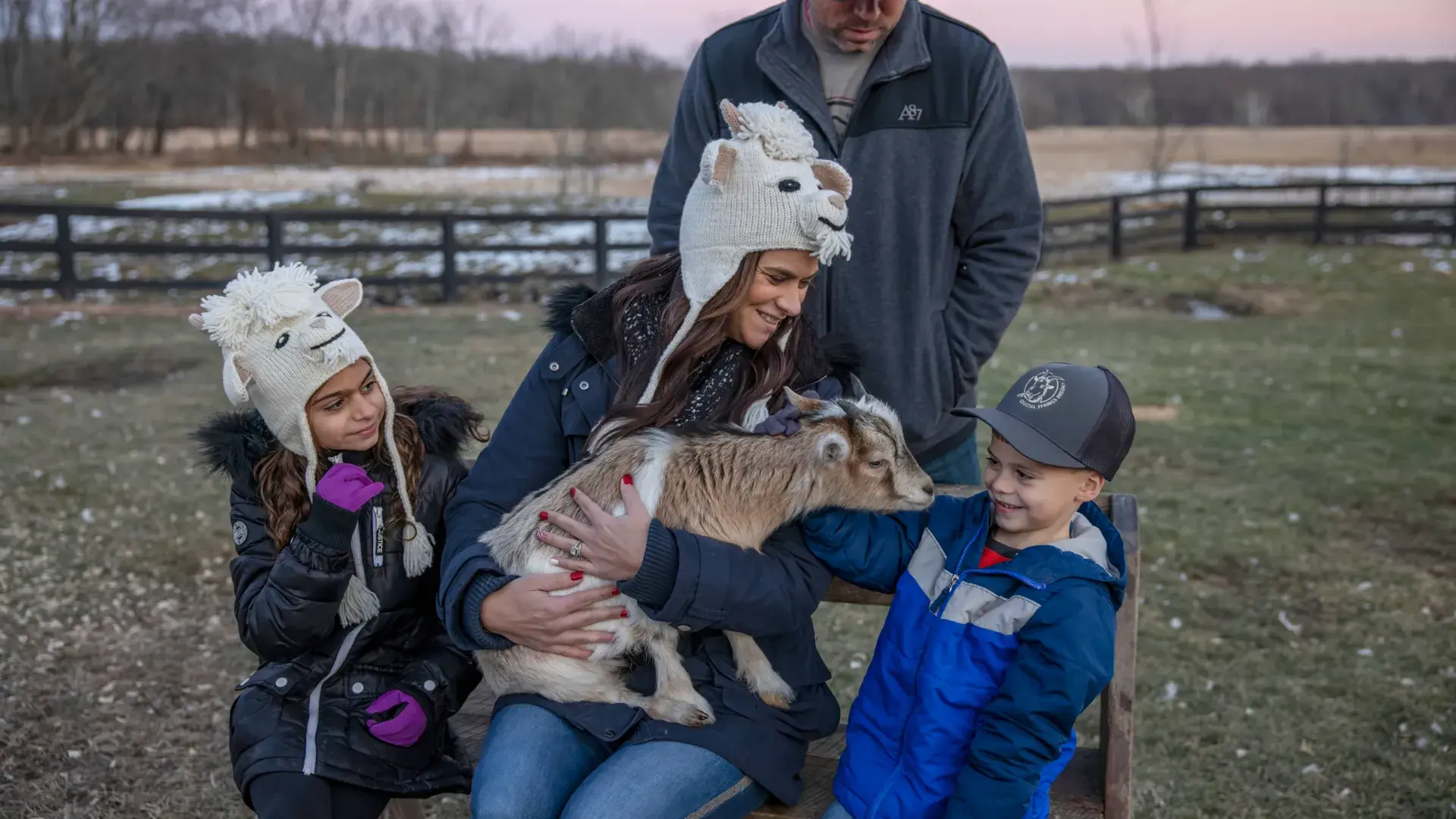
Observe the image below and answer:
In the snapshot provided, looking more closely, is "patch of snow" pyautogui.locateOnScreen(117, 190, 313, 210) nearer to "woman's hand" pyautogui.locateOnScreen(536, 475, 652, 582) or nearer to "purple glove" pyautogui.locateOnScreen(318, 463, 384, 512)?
"purple glove" pyautogui.locateOnScreen(318, 463, 384, 512)

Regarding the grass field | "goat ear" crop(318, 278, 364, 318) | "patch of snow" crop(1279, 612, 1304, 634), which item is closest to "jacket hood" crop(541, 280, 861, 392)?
"goat ear" crop(318, 278, 364, 318)

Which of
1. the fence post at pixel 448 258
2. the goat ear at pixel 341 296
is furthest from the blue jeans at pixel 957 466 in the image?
the fence post at pixel 448 258

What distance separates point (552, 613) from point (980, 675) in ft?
3.15

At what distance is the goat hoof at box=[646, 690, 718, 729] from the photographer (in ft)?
8.61

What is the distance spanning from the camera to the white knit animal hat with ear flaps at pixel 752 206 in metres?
2.71

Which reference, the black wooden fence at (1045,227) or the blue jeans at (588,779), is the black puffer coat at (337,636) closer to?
the blue jeans at (588,779)

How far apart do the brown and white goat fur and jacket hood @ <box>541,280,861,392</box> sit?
203mm

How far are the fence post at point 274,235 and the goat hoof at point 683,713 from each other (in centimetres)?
1538

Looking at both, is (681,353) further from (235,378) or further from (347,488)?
(235,378)

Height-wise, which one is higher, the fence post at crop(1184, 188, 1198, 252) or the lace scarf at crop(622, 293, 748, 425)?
the lace scarf at crop(622, 293, 748, 425)

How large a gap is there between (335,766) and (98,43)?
3656 centimetres

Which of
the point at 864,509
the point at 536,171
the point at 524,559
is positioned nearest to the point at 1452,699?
the point at 864,509

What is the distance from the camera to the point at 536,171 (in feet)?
121

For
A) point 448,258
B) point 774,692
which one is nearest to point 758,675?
point 774,692
